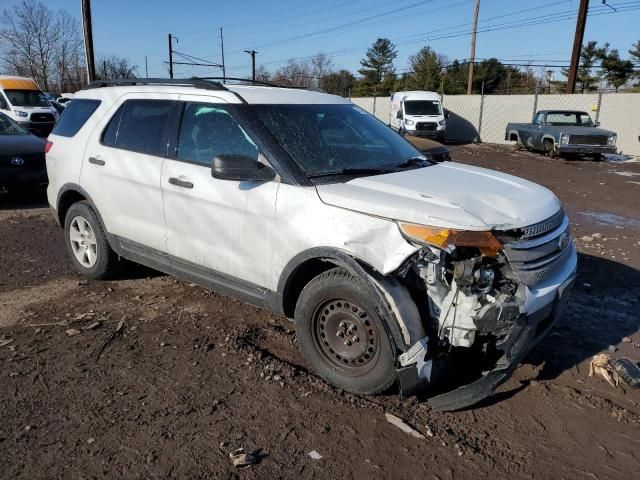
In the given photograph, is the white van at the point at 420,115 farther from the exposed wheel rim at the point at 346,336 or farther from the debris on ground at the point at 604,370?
the exposed wheel rim at the point at 346,336

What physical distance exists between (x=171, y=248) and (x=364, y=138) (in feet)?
5.97

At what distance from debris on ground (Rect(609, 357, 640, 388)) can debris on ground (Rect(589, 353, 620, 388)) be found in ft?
0.08

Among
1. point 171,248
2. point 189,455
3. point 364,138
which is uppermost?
point 364,138

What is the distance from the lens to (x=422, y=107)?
83.6 ft

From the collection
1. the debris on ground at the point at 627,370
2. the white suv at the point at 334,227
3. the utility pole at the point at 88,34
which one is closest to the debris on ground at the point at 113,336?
the white suv at the point at 334,227

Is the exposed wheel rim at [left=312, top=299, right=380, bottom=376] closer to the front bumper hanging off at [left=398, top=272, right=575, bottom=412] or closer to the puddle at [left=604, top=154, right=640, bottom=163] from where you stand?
the front bumper hanging off at [left=398, top=272, right=575, bottom=412]

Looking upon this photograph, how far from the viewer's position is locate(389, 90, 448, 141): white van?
24.7 meters

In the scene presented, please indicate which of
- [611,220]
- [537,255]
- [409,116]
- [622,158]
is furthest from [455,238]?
[409,116]

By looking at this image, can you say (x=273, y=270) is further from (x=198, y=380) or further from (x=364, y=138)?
(x=364, y=138)

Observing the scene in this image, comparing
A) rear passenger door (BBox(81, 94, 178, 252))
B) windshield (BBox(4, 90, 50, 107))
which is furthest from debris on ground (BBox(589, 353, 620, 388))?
windshield (BBox(4, 90, 50, 107))

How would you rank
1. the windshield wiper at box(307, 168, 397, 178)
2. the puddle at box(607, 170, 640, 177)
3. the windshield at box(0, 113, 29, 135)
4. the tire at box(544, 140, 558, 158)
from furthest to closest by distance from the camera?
the tire at box(544, 140, 558, 158) < the puddle at box(607, 170, 640, 177) < the windshield at box(0, 113, 29, 135) < the windshield wiper at box(307, 168, 397, 178)

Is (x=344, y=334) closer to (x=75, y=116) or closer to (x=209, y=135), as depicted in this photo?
(x=209, y=135)

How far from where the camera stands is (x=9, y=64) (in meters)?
47.2

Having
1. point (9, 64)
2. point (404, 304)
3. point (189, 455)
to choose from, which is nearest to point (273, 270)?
point (404, 304)
